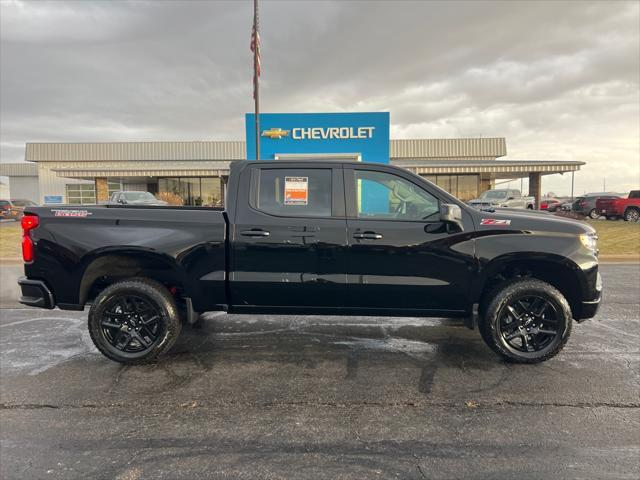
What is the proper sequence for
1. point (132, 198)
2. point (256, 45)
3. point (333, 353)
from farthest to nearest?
point (132, 198), point (256, 45), point (333, 353)

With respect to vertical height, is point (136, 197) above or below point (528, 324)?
above

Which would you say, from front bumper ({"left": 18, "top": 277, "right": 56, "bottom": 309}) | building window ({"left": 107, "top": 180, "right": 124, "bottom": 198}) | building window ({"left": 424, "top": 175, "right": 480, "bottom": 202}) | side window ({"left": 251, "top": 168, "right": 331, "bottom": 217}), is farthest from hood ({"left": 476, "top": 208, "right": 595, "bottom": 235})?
building window ({"left": 107, "top": 180, "right": 124, "bottom": 198})

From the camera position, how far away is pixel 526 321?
410 cm

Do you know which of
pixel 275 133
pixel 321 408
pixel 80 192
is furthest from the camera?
pixel 80 192

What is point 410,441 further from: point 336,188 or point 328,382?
point 336,188

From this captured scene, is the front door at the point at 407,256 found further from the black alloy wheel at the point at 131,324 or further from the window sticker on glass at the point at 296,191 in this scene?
the black alloy wheel at the point at 131,324

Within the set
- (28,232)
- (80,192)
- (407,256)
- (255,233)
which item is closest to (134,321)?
(28,232)

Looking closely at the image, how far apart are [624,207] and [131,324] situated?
986 inches

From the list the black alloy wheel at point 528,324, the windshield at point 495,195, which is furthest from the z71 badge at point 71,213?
the windshield at point 495,195

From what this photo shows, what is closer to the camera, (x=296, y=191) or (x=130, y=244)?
(x=130, y=244)

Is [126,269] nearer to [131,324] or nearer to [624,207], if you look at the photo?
[131,324]

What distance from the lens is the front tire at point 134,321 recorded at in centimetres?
404

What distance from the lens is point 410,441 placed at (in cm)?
281

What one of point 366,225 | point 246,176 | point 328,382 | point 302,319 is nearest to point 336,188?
point 366,225
